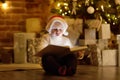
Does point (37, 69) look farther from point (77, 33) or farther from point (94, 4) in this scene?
point (94, 4)

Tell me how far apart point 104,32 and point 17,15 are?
1300 mm

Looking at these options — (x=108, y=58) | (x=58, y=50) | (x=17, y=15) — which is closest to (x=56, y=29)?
(x=58, y=50)

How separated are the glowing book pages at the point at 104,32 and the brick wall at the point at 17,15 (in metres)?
0.90

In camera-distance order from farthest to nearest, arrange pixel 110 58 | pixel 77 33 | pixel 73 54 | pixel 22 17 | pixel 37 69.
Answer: pixel 22 17 → pixel 77 33 → pixel 110 58 → pixel 37 69 → pixel 73 54

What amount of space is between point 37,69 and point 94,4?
134cm

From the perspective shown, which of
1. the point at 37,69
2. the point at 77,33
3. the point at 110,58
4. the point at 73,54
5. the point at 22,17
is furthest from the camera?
the point at 22,17

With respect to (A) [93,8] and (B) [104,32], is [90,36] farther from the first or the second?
(A) [93,8]

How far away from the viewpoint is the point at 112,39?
5.01 metres

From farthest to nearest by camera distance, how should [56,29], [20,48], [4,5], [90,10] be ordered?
[4,5]
[20,48]
[90,10]
[56,29]

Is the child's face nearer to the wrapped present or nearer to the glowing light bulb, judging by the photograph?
the wrapped present

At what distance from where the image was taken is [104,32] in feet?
15.9

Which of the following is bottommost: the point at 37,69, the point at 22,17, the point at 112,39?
the point at 37,69

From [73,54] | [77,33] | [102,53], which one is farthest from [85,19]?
[73,54]

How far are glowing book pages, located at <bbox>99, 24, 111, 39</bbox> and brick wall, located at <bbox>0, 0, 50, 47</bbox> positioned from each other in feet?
2.95
